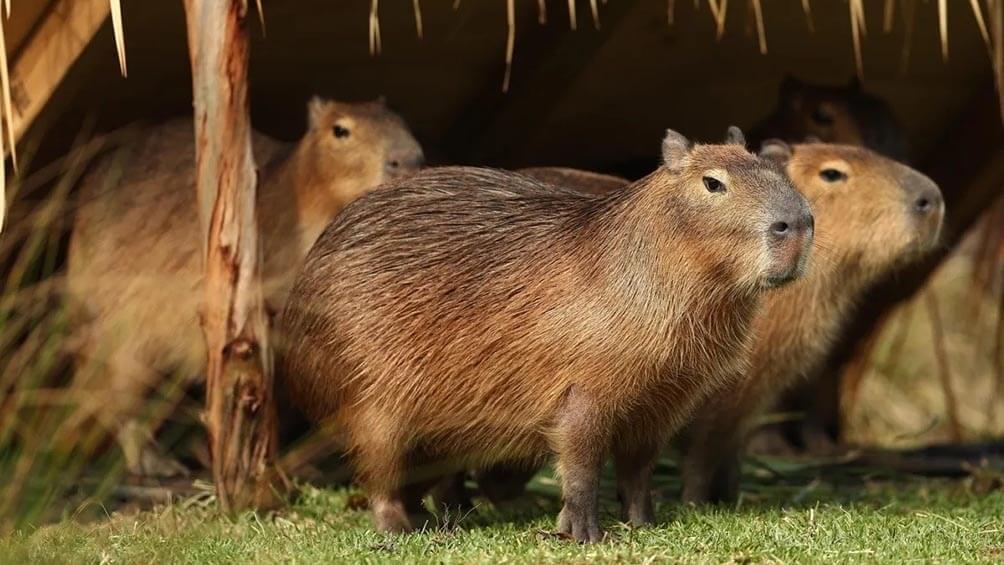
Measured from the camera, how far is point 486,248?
4812 millimetres

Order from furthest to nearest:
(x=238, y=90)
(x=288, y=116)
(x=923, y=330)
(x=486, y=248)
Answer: (x=923, y=330) < (x=288, y=116) < (x=238, y=90) < (x=486, y=248)

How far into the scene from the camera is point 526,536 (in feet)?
15.1

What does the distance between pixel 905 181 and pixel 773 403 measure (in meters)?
0.86

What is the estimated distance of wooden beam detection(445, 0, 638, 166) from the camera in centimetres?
659

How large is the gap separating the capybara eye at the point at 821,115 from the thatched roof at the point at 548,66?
0.36 metres

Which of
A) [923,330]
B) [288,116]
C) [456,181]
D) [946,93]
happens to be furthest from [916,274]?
[456,181]

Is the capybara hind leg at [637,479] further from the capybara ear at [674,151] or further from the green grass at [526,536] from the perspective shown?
the capybara ear at [674,151]

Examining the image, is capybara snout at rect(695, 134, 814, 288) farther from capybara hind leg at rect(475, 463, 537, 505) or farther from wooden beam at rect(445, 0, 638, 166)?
wooden beam at rect(445, 0, 638, 166)

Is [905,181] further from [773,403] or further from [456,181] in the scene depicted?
[456,181]

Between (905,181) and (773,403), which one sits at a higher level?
(905,181)

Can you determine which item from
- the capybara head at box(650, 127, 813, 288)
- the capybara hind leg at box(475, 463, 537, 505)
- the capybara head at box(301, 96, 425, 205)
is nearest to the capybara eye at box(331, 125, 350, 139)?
the capybara head at box(301, 96, 425, 205)

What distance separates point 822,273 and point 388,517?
1763mm

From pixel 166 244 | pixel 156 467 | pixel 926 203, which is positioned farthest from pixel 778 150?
pixel 156 467

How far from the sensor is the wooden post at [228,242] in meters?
5.22
